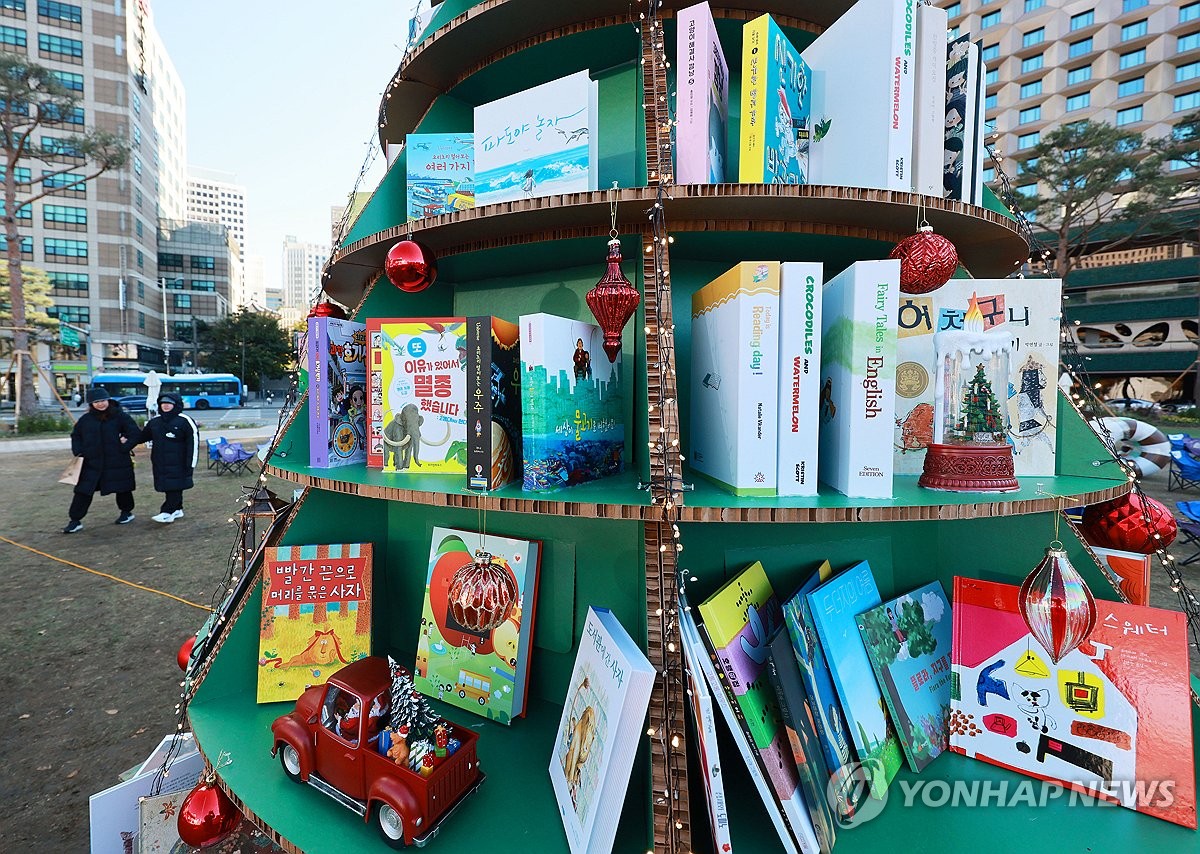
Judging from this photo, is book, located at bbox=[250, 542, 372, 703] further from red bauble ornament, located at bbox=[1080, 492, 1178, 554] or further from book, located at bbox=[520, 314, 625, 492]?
red bauble ornament, located at bbox=[1080, 492, 1178, 554]

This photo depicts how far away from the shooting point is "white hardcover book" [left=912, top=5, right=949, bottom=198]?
52.4 inches

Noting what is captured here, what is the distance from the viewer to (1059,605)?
1205 millimetres

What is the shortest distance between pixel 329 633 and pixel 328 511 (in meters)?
0.39

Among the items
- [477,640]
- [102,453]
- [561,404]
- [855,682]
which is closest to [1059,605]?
[855,682]

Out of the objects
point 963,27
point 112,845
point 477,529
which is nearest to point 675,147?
point 477,529

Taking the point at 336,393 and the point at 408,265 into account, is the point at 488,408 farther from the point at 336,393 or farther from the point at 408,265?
the point at 336,393

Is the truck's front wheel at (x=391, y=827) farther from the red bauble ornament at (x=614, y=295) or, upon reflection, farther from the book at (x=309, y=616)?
the red bauble ornament at (x=614, y=295)

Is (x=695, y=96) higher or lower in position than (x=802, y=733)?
higher

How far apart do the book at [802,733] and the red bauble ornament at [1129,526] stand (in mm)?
1216

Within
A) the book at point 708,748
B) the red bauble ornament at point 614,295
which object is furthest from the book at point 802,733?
the red bauble ornament at point 614,295

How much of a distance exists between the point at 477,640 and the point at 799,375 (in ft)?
3.76

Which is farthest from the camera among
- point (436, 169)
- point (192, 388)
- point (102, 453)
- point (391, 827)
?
point (192, 388)

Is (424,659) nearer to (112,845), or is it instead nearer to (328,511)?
(328,511)

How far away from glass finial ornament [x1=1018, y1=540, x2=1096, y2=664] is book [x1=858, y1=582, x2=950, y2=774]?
31 cm
